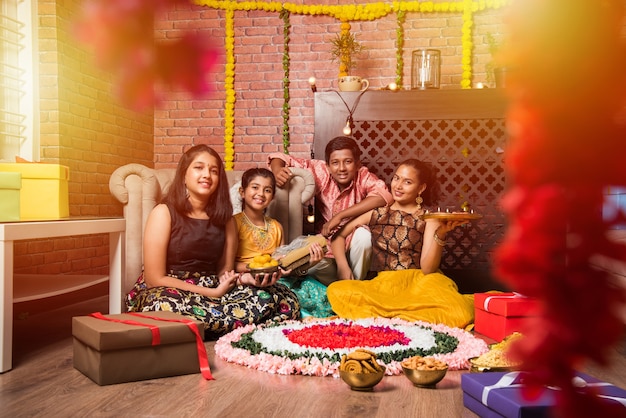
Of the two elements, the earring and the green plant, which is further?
the green plant

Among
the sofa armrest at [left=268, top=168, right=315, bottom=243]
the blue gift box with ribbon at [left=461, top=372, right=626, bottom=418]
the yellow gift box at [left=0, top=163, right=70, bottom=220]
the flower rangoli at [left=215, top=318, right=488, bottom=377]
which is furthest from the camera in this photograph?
the sofa armrest at [left=268, top=168, right=315, bottom=243]

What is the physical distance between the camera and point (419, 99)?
13.3 feet

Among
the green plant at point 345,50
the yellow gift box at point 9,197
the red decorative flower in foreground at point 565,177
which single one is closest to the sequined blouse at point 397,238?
the green plant at point 345,50

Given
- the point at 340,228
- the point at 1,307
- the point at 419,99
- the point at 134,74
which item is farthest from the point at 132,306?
the point at 134,74

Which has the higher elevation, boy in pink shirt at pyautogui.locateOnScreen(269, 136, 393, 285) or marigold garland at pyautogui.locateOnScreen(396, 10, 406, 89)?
marigold garland at pyautogui.locateOnScreen(396, 10, 406, 89)

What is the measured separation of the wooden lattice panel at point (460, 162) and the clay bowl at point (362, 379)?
2.24 metres

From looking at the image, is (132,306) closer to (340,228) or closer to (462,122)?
(340,228)

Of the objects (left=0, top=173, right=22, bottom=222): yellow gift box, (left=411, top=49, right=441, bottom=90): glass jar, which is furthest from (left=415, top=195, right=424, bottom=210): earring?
(left=0, top=173, right=22, bottom=222): yellow gift box

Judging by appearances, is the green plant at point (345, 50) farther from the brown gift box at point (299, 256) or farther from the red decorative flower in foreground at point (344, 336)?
the red decorative flower in foreground at point (344, 336)

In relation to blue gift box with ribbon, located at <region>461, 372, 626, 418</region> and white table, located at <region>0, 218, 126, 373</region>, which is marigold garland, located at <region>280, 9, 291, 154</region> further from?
blue gift box with ribbon, located at <region>461, 372, 626, 418</region>

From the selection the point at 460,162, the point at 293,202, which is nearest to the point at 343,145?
the point at 293,202

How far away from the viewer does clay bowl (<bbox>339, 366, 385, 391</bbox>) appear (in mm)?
1848

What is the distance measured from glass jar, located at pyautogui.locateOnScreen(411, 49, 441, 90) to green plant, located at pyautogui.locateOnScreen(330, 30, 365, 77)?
0.55 meters

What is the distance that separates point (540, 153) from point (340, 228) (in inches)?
135
